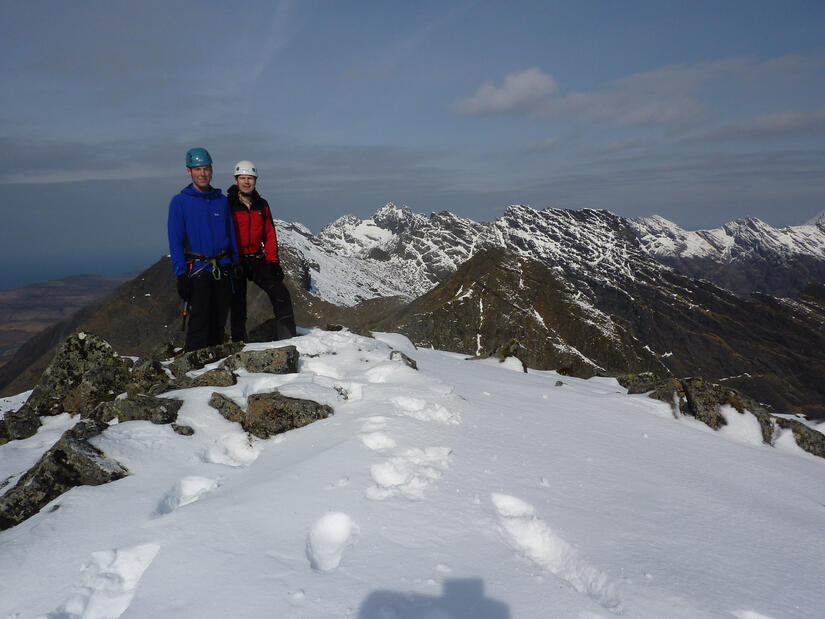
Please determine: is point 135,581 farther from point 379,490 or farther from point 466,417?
point 466,417

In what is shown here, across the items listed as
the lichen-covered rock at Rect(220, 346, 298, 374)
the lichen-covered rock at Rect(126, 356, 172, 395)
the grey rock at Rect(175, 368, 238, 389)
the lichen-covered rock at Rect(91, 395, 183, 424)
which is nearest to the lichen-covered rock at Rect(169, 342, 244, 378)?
the lichen-covered rock at Rect(126, 356, 172, 395)

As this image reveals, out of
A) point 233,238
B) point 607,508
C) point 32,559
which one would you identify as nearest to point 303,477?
point 32,559

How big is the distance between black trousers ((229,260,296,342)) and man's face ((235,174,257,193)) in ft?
6.64

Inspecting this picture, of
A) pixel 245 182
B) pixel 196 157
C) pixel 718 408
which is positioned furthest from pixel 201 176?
pixel 718 408

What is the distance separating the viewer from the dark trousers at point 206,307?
A: 36.4 feet

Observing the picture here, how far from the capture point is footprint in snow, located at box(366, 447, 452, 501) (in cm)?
579

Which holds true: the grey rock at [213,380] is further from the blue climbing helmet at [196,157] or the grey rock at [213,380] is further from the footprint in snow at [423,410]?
the blue climbing helmet at [196,157]

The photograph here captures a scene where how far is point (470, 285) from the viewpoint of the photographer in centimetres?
14225

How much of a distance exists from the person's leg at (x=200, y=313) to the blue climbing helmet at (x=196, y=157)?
8.94 ft

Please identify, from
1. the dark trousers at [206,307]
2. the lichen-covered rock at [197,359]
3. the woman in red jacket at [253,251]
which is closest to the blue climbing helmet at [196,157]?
the woman in red jacket at [253,251]

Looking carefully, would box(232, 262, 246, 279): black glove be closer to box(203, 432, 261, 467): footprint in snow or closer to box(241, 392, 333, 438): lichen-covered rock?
box(241, 392, 333, 438): lichen-covered rock

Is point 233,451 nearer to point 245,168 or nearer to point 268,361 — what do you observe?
point 268,361

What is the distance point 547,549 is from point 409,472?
211 cm

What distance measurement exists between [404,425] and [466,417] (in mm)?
1600
